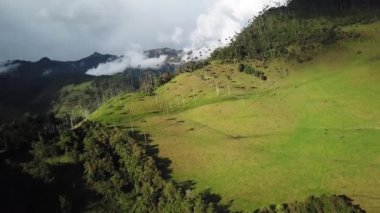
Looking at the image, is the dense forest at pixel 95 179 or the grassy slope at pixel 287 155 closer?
the grassy slope at pixel 287 155

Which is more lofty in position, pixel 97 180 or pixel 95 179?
pixel 95 179

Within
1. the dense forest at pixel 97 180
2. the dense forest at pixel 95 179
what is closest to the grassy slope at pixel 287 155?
the dense forest at pixel 97 180

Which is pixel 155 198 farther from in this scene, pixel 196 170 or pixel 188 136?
pixel 188 136

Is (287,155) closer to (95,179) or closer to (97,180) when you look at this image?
(97,180)

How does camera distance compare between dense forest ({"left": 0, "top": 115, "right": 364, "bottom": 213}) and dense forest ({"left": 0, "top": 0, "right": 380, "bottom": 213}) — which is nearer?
dense forest ({"left": 0, "top": 0, "right": 380, "bottom": 213})

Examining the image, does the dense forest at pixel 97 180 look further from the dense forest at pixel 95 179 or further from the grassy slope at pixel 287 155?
the grassy slope at pixel 287 155

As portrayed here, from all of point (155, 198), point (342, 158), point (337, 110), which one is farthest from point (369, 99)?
point (155, 198)

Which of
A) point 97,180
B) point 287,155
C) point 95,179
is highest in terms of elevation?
point 287,155

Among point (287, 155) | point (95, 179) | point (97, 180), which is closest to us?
point (287, 155)

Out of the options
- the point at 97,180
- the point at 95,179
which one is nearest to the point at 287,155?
the point at 97,180

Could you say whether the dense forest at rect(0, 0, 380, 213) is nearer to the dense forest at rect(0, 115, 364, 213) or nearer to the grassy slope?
the dense forest at rect(0, 115, 364, 213)

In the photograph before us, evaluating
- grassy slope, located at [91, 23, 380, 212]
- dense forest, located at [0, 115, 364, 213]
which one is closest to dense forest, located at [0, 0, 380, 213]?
dense forest, located at [0, 115, 364, 213]
